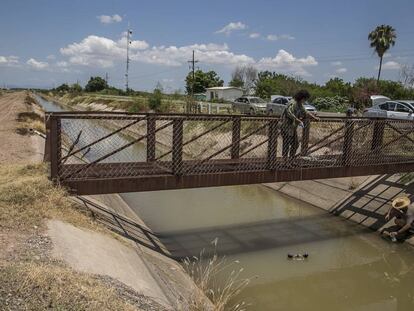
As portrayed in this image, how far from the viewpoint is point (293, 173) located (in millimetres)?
10617

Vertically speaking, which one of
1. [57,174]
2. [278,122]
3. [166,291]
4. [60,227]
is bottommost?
[166,291]

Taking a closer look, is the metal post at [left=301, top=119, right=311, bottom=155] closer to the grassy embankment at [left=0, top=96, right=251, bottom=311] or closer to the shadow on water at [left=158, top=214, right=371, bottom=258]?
the shadow on water at [left=158, top=214, right=371, bottom=258]

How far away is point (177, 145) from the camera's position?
9.16 m

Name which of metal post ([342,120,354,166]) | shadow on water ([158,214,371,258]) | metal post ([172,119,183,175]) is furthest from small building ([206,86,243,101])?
metal post ([172,119,183,175])

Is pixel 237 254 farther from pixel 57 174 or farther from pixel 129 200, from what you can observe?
pixel 129 200

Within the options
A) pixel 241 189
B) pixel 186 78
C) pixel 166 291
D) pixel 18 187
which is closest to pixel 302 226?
pixel 241 189

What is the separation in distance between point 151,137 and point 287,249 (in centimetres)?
473

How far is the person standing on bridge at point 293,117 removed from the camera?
1005cm

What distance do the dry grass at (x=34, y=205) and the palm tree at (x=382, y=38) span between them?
53129 mm

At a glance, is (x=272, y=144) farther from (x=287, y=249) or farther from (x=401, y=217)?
(x=401, y=217)

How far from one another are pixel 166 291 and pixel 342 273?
17.6 ft

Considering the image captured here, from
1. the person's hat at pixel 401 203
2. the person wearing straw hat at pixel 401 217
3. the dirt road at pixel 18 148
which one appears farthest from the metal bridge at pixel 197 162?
the dirt road at pixel 18 148

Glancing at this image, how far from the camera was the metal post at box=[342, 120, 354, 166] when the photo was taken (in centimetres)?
1130

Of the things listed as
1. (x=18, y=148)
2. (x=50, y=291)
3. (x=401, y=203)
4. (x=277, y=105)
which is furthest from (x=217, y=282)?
(x=277, y=105)
